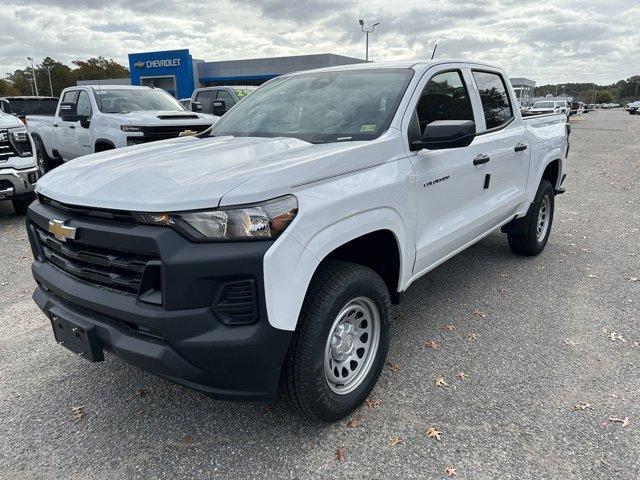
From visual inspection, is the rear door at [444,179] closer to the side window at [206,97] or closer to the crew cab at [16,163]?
the crew cab at [16,163]

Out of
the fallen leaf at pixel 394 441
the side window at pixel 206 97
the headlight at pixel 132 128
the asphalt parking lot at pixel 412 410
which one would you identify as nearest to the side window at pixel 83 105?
the headlight at pixel 132 128

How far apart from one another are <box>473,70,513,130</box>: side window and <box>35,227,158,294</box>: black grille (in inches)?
122

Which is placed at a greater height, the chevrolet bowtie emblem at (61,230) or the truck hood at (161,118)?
the truck hood at (161,118)

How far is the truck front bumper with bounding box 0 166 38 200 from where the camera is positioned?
661cm

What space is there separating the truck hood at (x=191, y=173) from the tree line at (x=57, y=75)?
9953 centimetres

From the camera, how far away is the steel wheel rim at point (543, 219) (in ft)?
18.0

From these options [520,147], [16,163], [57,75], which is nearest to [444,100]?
[520,147]

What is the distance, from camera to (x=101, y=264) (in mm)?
2348

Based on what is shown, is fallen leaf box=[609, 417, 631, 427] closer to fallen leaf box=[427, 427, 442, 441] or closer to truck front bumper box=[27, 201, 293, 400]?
fallen leaf box=[427, 427, 442, 441]

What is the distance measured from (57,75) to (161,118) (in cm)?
10569

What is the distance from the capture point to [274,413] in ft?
9.42

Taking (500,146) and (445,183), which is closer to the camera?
(445,183)

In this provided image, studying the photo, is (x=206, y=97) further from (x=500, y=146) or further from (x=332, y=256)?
(x=332, y=256)

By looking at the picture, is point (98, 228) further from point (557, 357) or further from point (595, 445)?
point (557, 357)
